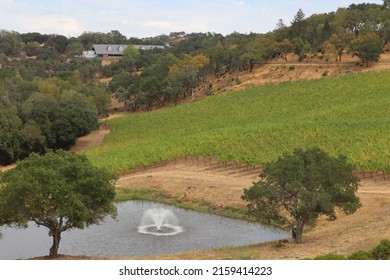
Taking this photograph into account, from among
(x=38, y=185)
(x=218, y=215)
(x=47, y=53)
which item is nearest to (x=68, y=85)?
(x=218, y=215)

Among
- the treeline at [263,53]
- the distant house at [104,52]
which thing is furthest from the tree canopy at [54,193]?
the distant house at [104,52]

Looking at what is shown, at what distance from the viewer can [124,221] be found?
102 feet

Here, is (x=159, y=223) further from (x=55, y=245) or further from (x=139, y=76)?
(x=139, y=76)

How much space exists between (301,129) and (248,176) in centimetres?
1182

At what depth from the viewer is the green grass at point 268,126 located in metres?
43.8

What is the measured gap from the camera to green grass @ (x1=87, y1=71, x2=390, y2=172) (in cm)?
4384

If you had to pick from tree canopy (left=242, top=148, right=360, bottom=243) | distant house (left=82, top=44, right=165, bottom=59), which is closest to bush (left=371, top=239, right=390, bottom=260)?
→ tree canopy (left=242, top=148, right=360, bottom=243)

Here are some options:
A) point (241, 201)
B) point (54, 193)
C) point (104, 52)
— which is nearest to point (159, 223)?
point (241, 201)

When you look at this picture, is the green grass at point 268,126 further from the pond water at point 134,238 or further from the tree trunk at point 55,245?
the tree trunk at point 55,245

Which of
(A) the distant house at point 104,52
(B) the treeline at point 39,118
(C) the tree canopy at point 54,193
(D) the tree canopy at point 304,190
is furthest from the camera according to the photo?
(A) the distant house at point 104,52

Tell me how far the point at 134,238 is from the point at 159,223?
10.1ft

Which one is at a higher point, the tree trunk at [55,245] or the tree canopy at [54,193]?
the tree canopy at [54,193]

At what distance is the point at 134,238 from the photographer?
2778cm

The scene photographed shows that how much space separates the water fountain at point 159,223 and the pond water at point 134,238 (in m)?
0.32
